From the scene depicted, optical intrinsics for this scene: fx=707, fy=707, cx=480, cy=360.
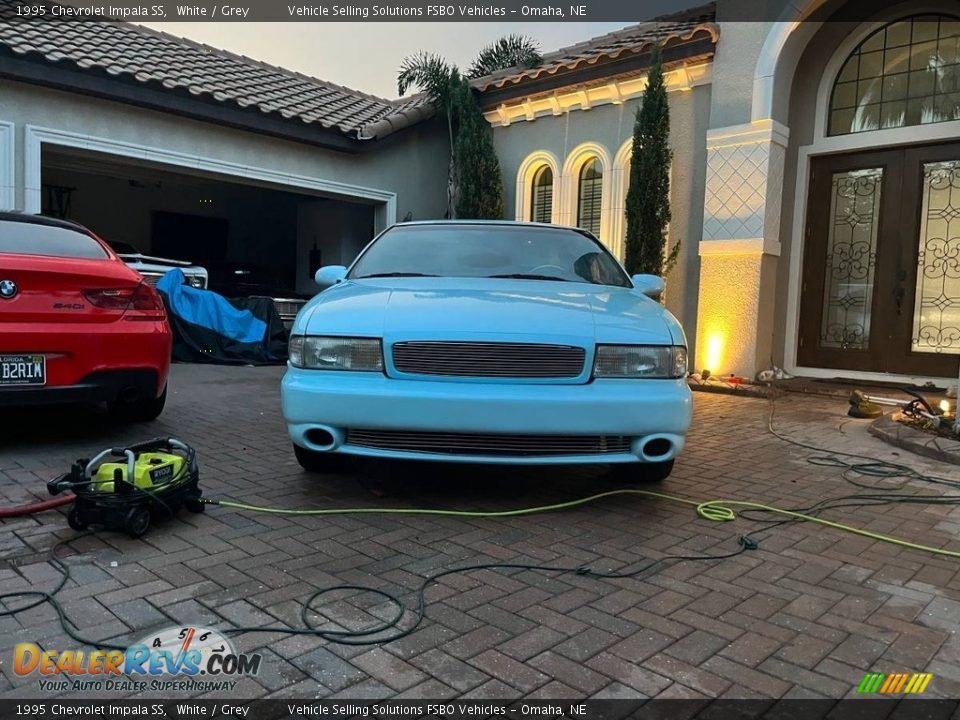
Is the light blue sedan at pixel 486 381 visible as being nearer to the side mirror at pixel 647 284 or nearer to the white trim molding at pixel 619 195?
the side mirror at pixel 647 284

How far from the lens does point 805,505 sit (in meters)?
3.89

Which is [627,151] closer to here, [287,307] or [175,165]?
[287,307]

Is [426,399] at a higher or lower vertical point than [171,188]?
lower

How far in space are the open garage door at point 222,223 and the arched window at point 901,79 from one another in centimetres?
808

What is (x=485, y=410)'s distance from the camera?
3289 millimetres

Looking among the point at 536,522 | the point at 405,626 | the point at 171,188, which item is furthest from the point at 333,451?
the point at 171,188

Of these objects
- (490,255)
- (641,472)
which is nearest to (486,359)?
(641,472)

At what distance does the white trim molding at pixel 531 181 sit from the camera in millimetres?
11531

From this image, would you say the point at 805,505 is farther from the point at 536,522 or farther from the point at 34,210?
the point at 34,210

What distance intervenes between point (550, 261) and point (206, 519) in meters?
2.57

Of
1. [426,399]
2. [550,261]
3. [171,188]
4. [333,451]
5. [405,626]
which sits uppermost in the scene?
[171,188]

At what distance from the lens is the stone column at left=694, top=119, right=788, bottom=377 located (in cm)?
879

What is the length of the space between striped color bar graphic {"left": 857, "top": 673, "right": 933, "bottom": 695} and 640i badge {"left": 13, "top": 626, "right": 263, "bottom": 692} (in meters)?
1.77

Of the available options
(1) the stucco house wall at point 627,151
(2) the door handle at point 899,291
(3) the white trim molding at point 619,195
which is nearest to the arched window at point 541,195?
(1) the stucco house wall at point 627,151
